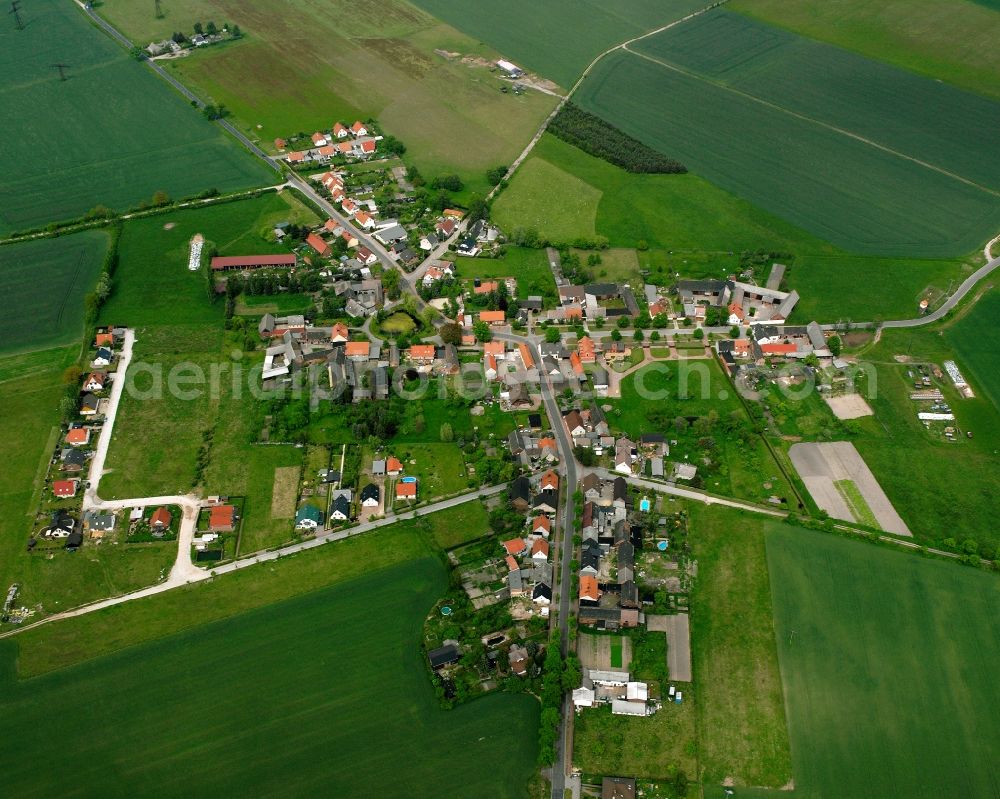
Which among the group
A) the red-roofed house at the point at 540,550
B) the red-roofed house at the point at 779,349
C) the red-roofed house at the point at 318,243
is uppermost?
the red-roofed house at the point at 318,243

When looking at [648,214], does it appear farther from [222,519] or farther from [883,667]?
[222,519]

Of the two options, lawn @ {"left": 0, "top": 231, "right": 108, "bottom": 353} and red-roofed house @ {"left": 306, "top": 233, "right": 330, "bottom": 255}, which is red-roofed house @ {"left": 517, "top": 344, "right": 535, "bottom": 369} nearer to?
red-roofed house @ {"left": 306, "top": 233, "right": 330, "bottom": 255}

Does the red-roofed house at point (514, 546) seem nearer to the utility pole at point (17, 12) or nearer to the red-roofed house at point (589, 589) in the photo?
the red-roofed house at point (589, 589)

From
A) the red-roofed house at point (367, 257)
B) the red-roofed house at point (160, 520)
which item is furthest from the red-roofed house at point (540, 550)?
the red-roofed house at point (367, 257)

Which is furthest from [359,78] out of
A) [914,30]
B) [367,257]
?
[914,30]

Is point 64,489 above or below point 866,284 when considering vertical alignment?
below

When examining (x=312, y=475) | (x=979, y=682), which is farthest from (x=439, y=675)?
(x=979, y=682)
